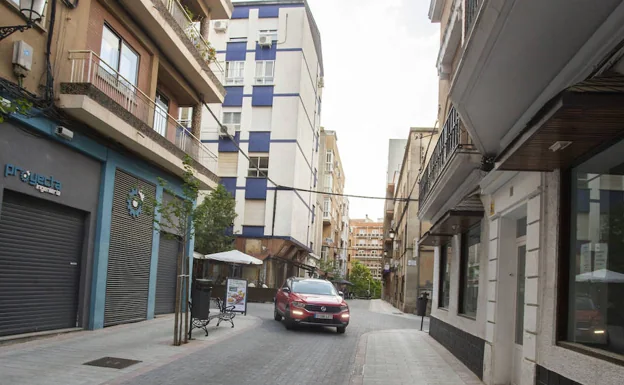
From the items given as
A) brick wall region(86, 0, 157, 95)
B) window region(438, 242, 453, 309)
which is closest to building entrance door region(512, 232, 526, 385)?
window region(438, 242, 453, 309)

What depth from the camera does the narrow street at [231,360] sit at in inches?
295

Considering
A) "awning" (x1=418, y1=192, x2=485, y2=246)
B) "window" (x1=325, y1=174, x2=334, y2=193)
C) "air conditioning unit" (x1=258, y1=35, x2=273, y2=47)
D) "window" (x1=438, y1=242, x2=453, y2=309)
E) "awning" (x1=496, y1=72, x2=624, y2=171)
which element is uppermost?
"air conditioning unit" (x1=258, y1=35, x2=273, y2=47)

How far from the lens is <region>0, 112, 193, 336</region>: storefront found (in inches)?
380

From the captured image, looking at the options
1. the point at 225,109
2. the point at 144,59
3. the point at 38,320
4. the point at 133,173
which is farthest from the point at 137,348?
the point at 225,109

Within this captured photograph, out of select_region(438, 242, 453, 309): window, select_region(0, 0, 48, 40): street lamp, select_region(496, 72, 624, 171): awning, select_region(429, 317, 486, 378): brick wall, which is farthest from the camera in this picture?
select_region(438, 242, 453, 309): window

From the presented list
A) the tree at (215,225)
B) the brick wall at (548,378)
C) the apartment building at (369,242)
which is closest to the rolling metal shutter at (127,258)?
the brick wall at (548,378)

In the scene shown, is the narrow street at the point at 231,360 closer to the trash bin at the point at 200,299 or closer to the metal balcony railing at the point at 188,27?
the trash bin at the point at 200,299

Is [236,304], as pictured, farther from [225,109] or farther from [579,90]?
[225,109]

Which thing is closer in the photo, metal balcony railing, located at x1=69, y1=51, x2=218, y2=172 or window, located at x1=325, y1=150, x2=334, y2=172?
metal balcony railing, located at x1=69, y1=51, x2=218, y2=172

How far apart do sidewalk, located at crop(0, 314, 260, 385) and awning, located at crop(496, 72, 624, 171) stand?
5.83 metres

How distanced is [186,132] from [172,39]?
Answer: 10.9 feet

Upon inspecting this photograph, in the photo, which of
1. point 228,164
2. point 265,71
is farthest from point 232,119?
point 265,71

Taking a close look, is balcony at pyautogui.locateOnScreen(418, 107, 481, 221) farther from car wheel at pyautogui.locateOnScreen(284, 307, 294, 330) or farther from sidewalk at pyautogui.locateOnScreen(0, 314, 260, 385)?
sidewalk at pyautogui.locateOnScreen(0, 314, 260, 385)

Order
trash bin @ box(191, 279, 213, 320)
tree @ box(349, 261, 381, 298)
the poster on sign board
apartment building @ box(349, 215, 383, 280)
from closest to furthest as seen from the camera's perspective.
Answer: trash bin @ box(191, 279, 213, 320) → the poster on sign board → tree @ box(349, 261, 381, 298) → apartment building @ box(349, 215, 383, 280)
